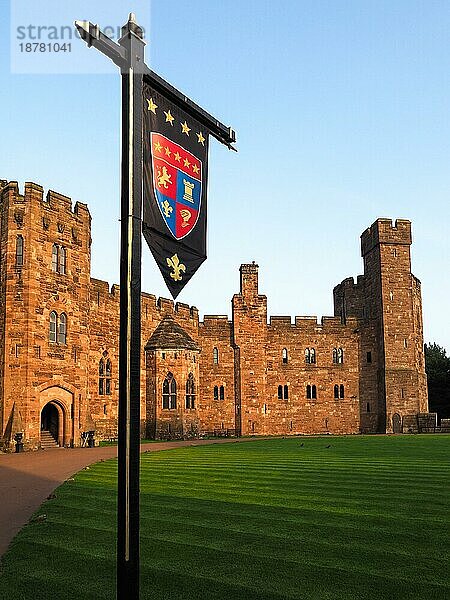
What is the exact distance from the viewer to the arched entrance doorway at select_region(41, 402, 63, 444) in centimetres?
3272

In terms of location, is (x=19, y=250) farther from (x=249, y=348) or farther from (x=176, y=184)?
(x=176, y=184)

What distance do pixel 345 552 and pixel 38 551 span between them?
4234mm

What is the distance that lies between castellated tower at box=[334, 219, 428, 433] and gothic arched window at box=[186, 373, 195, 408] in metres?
15.9

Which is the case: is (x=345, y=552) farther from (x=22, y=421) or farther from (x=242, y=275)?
(x=242, y=275)

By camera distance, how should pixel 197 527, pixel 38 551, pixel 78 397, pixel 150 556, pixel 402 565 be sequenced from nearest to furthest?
pixel 402 565, pixel 150 556, pixel 38 551, pixel 197 527, pixel 78 397

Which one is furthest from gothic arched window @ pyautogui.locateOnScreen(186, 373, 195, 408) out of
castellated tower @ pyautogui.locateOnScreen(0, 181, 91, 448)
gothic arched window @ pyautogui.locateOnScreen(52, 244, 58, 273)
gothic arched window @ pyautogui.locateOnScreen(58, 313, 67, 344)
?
gothic arched window @ pyautogui.locateOnScreen(52, 244, 58, 273)

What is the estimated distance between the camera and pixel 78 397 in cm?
3350

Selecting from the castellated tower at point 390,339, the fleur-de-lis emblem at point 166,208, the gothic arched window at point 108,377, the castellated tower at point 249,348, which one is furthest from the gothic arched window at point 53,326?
the castellated tower at point 390,339

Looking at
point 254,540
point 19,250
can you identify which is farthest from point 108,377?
point 254,540

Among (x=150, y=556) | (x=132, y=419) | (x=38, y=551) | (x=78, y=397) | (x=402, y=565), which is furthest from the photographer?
(x=78, y=397)

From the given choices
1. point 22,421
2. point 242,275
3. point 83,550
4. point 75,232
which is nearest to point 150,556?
point 83,550

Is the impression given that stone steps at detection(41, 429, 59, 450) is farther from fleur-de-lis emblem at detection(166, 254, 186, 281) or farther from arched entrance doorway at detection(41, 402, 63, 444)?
fleur-de-lis emblem at detection(166, 254, 186, 281)

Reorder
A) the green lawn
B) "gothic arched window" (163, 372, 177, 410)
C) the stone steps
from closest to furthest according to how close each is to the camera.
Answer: the green lawn
the stone steps
"gothic arched window" (163, 372, 177, 410)

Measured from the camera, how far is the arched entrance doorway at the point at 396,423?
1967 inches
